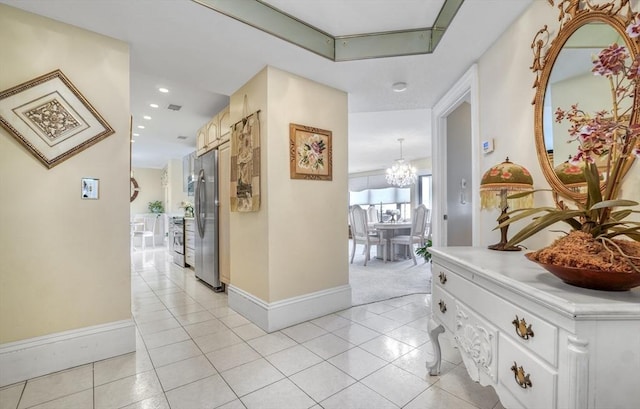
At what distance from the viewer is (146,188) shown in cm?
894

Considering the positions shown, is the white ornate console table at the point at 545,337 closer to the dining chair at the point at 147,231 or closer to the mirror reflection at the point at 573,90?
the mirror reflection at the point at 573,90

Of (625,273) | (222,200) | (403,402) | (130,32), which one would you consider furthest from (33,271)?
(625,273)

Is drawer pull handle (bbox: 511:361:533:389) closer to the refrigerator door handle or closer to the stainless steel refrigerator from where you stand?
the stainless steel refrigerator

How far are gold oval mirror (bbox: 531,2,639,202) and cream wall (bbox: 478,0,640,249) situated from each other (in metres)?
0.10

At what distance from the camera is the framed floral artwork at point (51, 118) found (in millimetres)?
1719

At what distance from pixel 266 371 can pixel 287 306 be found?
0.71 m

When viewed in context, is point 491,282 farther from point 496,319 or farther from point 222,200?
point 222,200

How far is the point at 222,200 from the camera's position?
11.6ft

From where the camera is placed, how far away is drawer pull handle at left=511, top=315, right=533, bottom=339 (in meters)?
0.86

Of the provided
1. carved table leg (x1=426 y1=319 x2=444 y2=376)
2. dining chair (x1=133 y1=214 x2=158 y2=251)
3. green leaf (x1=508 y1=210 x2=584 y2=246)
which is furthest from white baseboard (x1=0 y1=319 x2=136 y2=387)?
dining chair (x1=133 y1=214 x2=158 y2=251)

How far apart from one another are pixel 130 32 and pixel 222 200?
6.44ft

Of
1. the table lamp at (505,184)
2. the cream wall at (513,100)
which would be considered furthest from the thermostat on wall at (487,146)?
the table lamp at (505,184)

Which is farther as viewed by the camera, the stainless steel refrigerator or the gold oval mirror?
the stainless steel refrigerator

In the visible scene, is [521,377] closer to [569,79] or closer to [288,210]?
[569,79]
